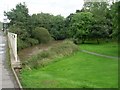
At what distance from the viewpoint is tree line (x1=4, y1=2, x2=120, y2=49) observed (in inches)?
1700

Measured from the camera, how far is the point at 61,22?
56.8m

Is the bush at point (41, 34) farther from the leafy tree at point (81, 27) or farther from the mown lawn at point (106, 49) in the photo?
the mown lawn at point (106, 49)

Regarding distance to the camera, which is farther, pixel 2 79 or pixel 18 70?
pixel 18 70

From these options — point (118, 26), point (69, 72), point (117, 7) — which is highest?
point (117, 7)

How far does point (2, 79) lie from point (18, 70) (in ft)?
10.3

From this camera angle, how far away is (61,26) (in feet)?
183

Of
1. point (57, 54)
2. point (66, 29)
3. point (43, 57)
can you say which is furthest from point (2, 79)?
point (66, 29)

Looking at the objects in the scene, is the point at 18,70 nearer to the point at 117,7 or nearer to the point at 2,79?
the point at 2,79

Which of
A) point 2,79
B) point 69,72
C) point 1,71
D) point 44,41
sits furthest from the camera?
point 44,41

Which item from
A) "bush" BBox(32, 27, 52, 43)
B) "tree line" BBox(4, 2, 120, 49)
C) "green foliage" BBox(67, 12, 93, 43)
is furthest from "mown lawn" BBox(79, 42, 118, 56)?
"green foliage" BBox(67, 12, 93, 43)

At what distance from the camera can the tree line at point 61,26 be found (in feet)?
142

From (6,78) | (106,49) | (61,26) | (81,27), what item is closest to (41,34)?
(81,27)

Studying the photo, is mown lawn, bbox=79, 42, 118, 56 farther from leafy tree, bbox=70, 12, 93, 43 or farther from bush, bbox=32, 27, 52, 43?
leafy tree, bbox=70, 12, 93, 43

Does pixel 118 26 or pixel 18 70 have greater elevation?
pixel 118 26
